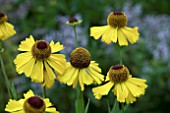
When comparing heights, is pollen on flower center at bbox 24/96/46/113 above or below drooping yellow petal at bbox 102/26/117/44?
below

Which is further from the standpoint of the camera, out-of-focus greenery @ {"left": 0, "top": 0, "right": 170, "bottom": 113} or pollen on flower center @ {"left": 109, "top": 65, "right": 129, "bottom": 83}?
out-of-focus greenery @ {"left": 0, "top": 0, "right": 170, "bottom": 113}

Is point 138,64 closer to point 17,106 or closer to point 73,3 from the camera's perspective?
point 73,3

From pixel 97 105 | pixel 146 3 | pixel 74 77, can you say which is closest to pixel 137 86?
pixel 74 77

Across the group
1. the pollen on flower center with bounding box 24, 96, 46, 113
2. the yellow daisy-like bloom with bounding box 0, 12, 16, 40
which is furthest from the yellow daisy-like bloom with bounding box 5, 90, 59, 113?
the yellow daisy-like bloom with bounding box 0, 12, 16, 40

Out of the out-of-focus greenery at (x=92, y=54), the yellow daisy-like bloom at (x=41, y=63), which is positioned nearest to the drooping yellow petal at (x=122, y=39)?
the yellow daisy-like bloom at (x=41, y=63)

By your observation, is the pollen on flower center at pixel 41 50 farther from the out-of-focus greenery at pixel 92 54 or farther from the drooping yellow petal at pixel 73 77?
the out-of-focus greenery at pixel 92 54

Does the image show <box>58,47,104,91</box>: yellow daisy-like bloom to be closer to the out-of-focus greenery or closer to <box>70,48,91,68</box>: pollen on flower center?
<box>70,48,91,68</box>: pollen on flower center
